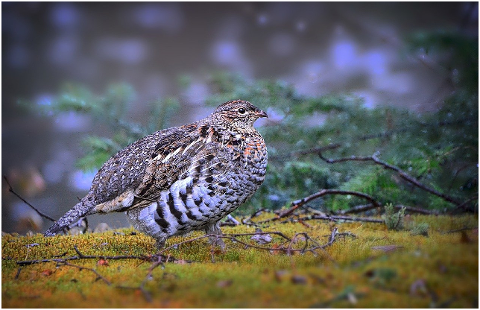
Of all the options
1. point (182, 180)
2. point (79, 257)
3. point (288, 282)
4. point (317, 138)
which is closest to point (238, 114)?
point (182, 180)

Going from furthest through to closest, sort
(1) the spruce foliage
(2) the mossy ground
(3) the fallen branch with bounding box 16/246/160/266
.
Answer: (1) the spruce foliage → (3) the fallen branch with bounding box 16/246/160/266 → (2) the mossy ground

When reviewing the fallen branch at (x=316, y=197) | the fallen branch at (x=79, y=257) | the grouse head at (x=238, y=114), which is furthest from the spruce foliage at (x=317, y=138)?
the fallen branch at (x=79, y=257)

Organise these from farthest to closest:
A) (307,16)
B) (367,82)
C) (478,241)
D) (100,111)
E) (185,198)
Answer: (367,82) < (100,111) < (307,16) < (185,198) < (478,241)

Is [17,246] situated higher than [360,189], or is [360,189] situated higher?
[360,189]

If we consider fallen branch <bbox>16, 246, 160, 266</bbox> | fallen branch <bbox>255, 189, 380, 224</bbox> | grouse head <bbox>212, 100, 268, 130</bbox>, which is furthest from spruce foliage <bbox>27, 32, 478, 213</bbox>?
fallen branch <bbox>16, 246, 160, 266</bbox>

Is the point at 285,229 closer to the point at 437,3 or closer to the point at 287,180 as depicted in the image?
the point at 287,180

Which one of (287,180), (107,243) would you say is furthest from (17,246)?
(287,180)

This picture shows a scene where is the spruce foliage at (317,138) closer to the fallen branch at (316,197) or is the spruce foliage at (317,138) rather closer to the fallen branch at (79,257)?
the fallen branch at (316,197)

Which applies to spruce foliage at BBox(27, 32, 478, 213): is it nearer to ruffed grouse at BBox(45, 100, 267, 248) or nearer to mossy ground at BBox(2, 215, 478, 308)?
ruffed grouse at BBox(45, 100, 267, 248)

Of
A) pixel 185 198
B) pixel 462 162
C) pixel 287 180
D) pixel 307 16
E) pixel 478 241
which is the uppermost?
pixel 307 16
